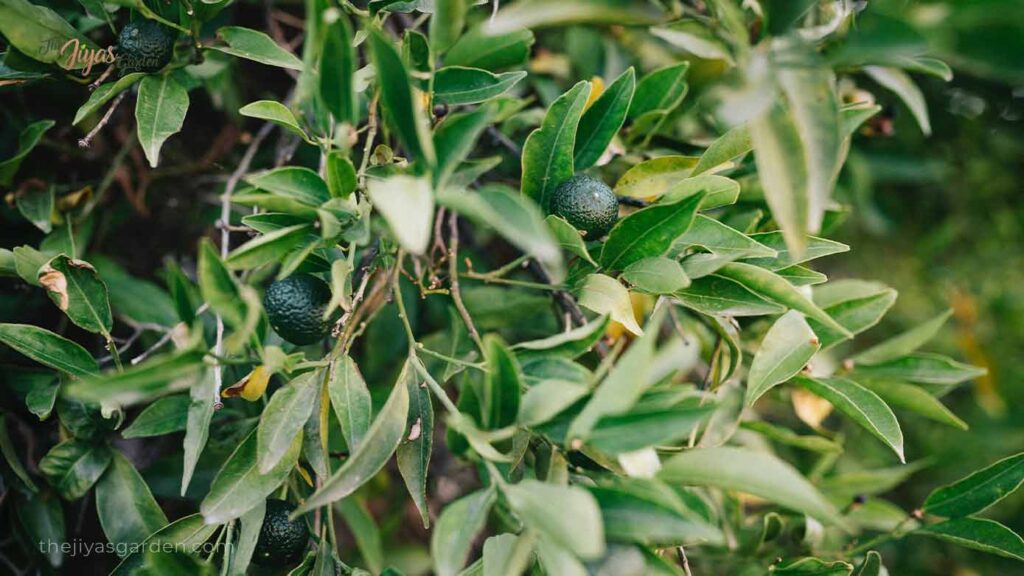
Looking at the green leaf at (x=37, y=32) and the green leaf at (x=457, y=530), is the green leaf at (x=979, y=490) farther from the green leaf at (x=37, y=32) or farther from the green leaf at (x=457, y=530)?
the green leaf at (x=37, y=32)

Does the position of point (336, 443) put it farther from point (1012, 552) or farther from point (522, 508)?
point (1012, 552)

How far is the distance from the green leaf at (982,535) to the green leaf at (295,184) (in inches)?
35.8

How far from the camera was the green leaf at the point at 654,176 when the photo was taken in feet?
3.18

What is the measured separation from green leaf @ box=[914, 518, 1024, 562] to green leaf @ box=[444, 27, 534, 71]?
0.84 meters

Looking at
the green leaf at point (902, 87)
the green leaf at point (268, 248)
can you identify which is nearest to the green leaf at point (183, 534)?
the green leaf at point (268, 248)

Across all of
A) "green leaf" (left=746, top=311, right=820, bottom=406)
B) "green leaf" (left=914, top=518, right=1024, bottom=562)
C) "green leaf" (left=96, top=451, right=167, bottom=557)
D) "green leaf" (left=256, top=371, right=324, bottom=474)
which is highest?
"green leaf" (left=746, top=311, right=820, bottom=406)

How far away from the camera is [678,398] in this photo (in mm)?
641

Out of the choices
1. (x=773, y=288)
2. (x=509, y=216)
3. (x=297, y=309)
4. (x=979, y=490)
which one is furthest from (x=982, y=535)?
(x=297, y=309)

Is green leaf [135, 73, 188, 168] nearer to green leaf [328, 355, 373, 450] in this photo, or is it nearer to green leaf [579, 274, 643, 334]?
green leaf [328, 355, 373, 450]

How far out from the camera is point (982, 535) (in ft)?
3.04

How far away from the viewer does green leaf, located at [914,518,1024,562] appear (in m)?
0.88

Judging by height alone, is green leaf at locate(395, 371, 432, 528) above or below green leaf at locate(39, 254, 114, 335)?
below

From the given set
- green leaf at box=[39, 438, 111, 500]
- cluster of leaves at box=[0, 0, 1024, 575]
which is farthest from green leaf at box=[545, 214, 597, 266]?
green leaf at box=[39, 438, 111, 500]

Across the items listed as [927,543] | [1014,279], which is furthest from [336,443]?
[1014,279]
